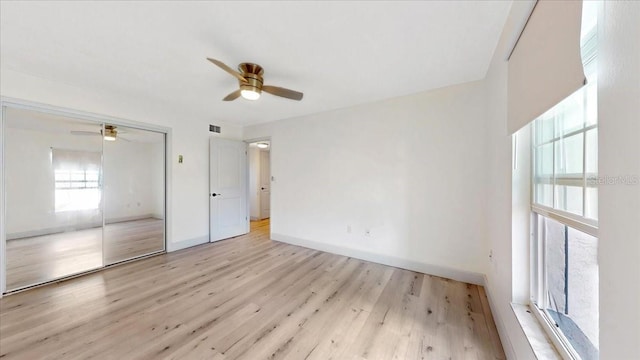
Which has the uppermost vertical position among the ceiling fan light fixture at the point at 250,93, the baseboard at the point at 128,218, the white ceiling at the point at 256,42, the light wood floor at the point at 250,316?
the white ceiling at the point at 256,42

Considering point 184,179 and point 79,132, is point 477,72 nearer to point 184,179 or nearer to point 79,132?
point 184,179

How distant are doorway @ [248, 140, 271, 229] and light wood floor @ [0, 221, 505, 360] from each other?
3.44 meters

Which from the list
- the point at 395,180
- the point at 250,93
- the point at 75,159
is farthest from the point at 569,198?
the point at 75,159

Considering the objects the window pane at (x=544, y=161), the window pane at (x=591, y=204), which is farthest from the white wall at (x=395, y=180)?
the window pane at (x=591, y=204)

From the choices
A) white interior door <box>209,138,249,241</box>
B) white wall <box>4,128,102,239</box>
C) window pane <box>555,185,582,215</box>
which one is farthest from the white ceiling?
white interior door <box>209,138,249,241</box>

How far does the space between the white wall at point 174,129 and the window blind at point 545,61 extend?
4.06 m

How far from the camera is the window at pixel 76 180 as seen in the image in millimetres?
2859

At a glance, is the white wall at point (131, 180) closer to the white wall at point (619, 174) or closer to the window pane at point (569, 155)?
the white wall at point (619, 174)

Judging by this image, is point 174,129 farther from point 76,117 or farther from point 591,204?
point 591,204

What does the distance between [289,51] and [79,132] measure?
122 inches

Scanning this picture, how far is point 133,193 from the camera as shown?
11.5 ft

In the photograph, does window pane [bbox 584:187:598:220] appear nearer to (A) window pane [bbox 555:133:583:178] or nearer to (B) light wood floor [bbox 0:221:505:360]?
(A) window pane [bbox 555:133:583:178]

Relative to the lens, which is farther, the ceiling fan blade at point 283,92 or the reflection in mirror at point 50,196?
the reflection in mirror at point 50,196

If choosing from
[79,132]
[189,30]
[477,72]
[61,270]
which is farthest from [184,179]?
→ [477,72]
